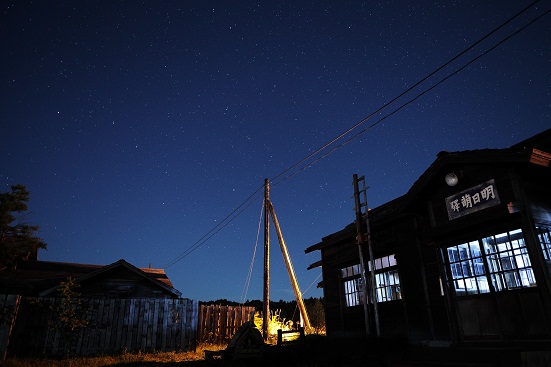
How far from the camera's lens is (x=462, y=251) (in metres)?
9.64

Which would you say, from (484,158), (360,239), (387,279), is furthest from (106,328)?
(484,158)

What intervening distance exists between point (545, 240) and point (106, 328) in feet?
55.3

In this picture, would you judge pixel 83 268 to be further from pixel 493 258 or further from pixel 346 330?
pixel 493 258

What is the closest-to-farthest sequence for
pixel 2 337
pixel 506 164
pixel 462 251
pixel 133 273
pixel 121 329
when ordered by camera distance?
pixel 506 164
pixel 462 251
pixel 2 337
pixel 121 329
pixel 133 273

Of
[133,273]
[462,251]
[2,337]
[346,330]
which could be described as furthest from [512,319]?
[133,273]

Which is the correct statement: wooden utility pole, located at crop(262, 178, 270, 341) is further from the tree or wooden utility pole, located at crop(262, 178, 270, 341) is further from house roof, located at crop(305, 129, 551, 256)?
the tree

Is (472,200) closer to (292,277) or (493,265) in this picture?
(493,265)

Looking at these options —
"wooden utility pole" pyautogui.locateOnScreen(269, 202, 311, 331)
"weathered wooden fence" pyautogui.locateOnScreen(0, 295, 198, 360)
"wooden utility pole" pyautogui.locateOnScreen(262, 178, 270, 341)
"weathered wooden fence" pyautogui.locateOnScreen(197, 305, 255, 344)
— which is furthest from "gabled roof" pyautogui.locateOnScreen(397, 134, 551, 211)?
"weathered wooden fence" pyautogui.locateOnScreen(197, 305, 255, 344)

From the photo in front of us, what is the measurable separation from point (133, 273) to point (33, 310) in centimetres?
657

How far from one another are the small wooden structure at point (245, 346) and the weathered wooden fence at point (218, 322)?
756 cm

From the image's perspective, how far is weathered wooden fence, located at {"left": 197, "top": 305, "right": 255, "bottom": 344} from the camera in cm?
1952

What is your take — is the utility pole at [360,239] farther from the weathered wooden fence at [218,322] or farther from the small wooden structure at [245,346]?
the weathered wooden fence at [218,322]

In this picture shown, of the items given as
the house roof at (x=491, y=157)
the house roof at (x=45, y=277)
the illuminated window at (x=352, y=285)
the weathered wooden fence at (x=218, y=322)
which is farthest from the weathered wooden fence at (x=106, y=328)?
the house roof at (x=491, y=157)

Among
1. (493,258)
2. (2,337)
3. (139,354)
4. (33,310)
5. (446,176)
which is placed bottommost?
(139,354)
